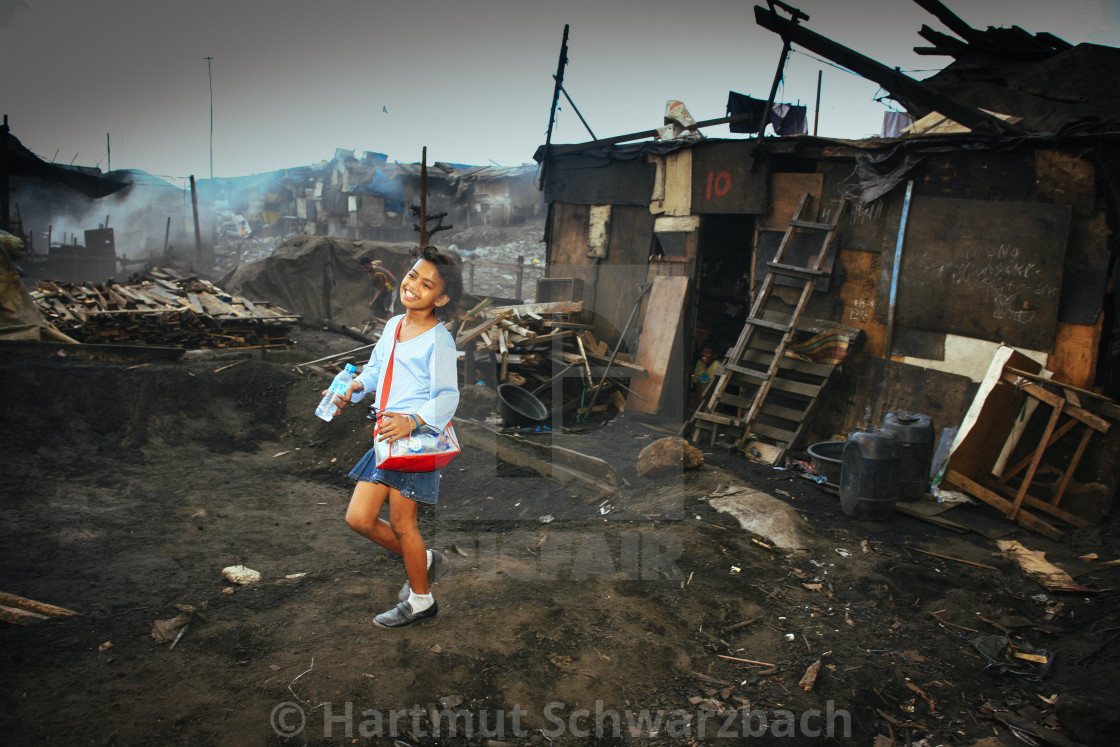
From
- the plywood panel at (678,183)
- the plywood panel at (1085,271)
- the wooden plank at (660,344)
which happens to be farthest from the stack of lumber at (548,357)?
the plywood panel at (1085,271)

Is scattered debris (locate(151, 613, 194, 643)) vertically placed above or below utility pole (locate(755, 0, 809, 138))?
below

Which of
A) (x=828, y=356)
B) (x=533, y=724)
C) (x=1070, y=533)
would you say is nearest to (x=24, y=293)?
(x=533, y=724)

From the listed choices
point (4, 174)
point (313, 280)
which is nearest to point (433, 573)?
point (313, 280)

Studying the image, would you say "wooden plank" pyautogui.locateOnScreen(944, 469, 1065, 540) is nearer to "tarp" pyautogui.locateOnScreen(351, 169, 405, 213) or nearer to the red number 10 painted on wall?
the red number 10 painted on wall

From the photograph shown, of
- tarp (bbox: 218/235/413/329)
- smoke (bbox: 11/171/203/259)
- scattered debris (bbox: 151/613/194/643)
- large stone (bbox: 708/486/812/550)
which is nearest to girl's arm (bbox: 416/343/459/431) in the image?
scattered debris (bbox: 151/613/194/643)

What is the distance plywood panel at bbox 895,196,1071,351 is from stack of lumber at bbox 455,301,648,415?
370 cm

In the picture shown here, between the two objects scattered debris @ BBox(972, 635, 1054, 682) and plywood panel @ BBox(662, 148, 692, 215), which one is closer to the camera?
scattered debris @ BBox(972, 635, 1054, 682)

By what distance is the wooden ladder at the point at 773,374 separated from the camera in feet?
23.8

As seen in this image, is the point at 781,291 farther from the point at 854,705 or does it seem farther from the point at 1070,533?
the point at 854,705

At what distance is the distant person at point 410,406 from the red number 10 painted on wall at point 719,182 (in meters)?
6.35

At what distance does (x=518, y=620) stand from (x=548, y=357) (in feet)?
19.6

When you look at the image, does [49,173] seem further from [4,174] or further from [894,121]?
[894,121]

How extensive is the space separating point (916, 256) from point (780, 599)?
4805 mm

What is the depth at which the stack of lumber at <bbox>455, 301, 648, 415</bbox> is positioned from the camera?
8672 mm
